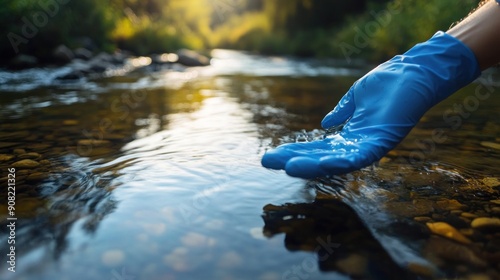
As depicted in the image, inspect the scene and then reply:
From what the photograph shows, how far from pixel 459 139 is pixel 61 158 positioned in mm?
2451

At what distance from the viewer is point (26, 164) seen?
191 cm

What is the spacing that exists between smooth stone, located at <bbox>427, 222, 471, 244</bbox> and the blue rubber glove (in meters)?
0.32

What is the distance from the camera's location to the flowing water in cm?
110

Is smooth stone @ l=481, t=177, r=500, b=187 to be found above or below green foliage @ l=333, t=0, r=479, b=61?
below

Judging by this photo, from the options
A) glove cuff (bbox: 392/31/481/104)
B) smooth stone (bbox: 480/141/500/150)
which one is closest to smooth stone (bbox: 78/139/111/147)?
glove cuff (bbox: 392/31/481/104)

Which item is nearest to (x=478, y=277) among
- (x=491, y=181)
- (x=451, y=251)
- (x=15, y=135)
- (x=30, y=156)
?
(x=451, y=251)

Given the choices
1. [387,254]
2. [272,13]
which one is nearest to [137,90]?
[387,254]

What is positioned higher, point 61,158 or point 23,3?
point 23,3

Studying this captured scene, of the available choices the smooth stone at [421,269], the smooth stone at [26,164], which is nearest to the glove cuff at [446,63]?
the smooth stone at [421,269]

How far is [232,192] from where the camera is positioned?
1588mm

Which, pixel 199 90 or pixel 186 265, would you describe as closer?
pixel 186 265

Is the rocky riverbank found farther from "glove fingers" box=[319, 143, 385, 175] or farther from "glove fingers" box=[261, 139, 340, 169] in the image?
"glove fingers" box=[319, 143, 385, 175]

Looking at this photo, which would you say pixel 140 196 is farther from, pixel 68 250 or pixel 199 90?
pixel 199 90

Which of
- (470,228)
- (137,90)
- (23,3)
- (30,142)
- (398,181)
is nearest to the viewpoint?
(470,228)
